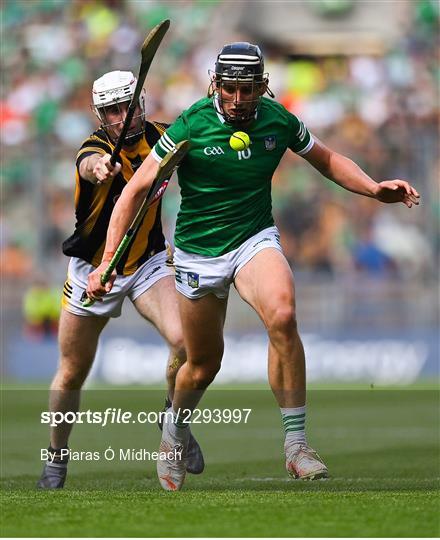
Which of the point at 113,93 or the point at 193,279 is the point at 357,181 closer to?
the point at 193,279

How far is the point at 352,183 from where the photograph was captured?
782 centimetres

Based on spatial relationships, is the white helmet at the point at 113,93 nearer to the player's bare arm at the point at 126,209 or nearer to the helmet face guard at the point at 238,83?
the player's bare arm at the point at 126,209

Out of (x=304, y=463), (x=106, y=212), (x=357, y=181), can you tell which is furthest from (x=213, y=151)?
(x=304, y=463)

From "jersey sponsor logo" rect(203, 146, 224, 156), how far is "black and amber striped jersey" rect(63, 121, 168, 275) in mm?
1058

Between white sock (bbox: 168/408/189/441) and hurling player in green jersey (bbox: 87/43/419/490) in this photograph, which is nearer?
hurling player in green jersey (bbox: 87/43/419/490)

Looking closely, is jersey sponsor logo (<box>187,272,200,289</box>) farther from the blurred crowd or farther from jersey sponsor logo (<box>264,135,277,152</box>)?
the blurred crowd

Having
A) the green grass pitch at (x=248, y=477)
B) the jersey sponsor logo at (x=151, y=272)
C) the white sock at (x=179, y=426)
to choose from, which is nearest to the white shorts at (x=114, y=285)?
the jersey sponsor logo at (x=151, y=272)

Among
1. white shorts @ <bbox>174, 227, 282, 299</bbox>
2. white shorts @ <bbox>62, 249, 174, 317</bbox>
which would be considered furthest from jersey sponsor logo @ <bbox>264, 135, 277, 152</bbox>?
white shorts @ <bbox>62, 249, 174, 317</bbox>

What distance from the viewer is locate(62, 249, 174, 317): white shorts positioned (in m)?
8.64

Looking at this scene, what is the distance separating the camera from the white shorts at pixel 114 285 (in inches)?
340

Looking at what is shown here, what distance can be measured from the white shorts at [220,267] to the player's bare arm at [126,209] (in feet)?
1.67

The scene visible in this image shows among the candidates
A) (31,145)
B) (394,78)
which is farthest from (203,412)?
(394,78)

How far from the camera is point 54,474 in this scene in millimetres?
8688

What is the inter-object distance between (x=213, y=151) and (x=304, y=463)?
191 cm
